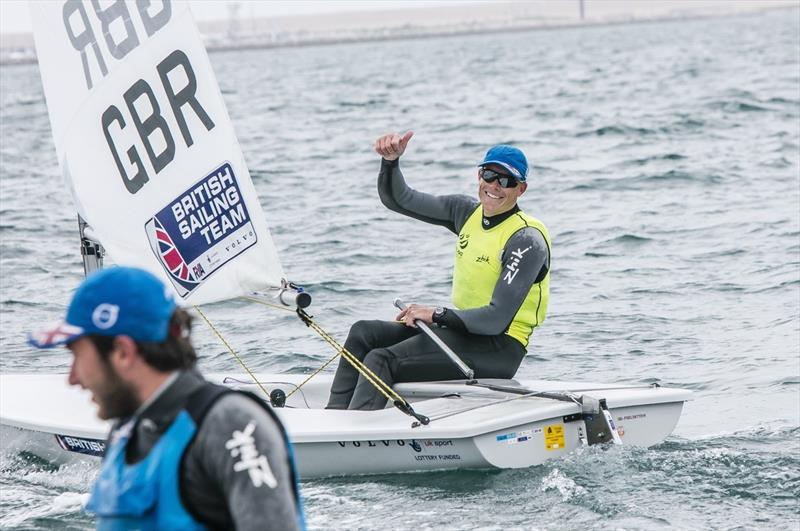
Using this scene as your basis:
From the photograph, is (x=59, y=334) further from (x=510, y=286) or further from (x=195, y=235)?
(x=510, y=286)

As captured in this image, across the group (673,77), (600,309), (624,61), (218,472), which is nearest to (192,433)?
(218,472)

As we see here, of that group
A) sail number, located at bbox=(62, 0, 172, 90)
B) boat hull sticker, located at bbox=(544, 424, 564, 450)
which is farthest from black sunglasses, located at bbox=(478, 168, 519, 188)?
sail number, located at bbox=(62, 0, 172, 90)

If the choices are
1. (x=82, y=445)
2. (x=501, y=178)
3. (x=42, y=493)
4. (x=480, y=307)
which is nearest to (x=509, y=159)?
(x=501, y=178)

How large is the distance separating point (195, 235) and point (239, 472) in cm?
320

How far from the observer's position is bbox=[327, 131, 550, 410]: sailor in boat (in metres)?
5.04

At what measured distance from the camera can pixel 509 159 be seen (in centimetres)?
505

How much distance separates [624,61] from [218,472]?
146 feet

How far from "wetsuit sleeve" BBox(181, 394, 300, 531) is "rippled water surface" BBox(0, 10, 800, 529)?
274 cm

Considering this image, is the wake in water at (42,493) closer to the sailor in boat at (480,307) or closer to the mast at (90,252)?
the mast at (90,252)

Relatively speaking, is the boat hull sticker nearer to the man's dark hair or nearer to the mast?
the mast

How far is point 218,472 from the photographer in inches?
73.4

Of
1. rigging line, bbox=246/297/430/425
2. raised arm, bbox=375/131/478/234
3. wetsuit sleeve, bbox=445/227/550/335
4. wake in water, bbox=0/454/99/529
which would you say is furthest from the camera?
raised arm, bbox=375/131/478/234

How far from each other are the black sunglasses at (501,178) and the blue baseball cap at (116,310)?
131 inches

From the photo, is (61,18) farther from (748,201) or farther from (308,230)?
(748,201)
